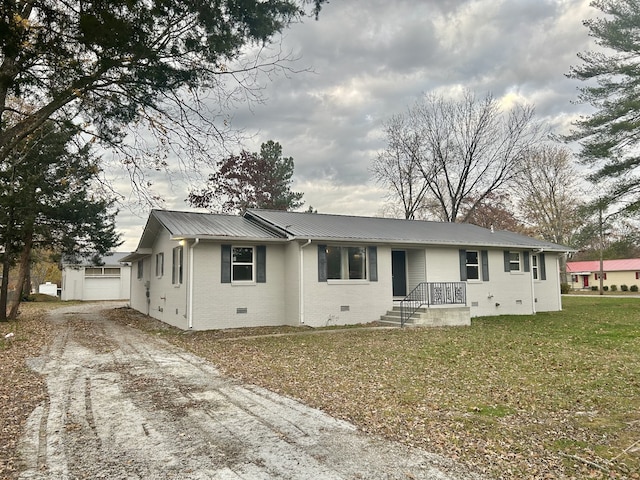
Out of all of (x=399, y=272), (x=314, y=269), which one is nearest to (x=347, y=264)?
(x=314, y=269)

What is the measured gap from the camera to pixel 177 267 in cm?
1438

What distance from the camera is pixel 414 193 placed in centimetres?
3244

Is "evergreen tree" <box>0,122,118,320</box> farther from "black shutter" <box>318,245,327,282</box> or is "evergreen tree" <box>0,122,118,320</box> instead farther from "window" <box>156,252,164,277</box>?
"black shutter" <box>318,245,327,282</box>

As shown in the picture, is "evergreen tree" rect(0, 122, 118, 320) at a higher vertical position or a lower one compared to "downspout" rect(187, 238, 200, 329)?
higher

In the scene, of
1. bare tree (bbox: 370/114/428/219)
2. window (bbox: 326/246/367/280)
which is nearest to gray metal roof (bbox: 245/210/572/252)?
window (bbox: 326/246/367/280)

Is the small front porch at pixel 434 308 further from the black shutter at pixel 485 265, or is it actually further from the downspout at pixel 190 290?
the downspout at pixel 190 290

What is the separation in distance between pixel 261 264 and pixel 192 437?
995 centimetres

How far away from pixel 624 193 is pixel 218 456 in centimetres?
1951

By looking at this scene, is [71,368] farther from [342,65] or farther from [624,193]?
[624,193]

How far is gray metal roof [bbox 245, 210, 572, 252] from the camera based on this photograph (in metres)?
14.7

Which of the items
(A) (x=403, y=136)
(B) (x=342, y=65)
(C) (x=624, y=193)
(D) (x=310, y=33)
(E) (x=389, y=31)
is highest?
(A) (x=403, y=136)

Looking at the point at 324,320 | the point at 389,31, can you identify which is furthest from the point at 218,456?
the point at 389,31

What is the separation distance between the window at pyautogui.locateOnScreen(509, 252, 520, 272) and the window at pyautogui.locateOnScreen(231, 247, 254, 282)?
1124 cm

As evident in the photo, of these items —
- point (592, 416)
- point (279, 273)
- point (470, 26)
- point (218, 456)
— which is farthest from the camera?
point (279, 273)
